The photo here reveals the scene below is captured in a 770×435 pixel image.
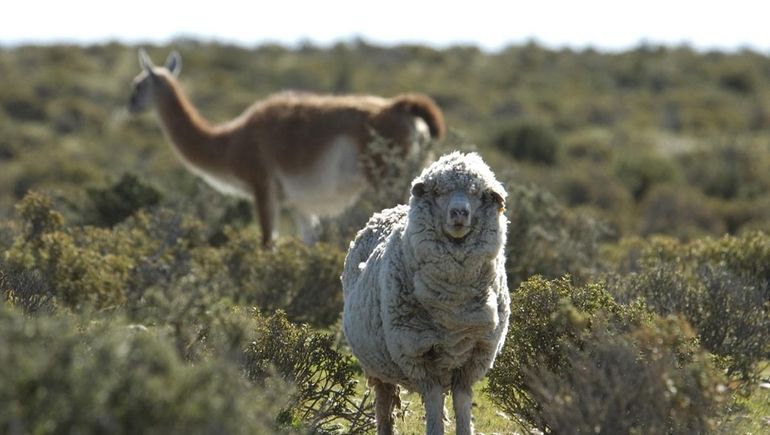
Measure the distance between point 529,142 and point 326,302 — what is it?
23124 millimetres

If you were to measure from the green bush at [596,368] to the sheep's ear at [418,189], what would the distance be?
3.24ft

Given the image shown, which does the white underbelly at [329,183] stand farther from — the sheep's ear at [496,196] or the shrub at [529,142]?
the shrub at [529,142]

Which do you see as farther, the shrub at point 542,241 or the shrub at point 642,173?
the shrub at point 642,173

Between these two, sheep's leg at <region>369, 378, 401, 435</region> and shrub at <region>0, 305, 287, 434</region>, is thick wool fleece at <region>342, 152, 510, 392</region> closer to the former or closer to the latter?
sheep's leg at <region>369, 378, 401, 435</region>

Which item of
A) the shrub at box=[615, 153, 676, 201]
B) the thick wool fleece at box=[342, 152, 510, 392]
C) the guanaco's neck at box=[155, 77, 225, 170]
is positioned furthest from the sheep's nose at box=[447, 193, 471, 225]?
the shrub at box=[615, 153, 676, 201]

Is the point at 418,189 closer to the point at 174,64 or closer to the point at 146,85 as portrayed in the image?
the point at 146,85

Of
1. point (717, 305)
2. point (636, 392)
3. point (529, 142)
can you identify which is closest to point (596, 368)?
point (636, 392)

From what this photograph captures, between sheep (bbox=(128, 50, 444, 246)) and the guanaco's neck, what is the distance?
0.02m

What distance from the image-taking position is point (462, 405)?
7023mm

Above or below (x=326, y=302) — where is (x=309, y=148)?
above

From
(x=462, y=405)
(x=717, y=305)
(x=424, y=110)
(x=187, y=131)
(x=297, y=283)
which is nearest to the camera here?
(x=462, y=405)

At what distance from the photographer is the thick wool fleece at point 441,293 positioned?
22.1ft

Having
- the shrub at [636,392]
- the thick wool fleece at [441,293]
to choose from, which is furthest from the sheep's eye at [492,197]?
the shrub at [636,392]

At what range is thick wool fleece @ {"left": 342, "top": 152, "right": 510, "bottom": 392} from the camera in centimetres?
675
